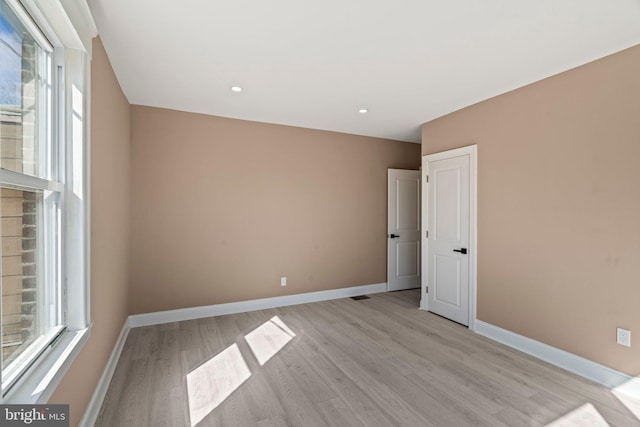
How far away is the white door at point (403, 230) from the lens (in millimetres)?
5062

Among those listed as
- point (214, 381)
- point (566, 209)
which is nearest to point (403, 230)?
point (566, 209)

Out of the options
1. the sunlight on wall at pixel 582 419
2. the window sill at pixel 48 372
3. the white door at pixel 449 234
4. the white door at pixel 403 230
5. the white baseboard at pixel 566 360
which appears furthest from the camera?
the white door at pixel 403 230

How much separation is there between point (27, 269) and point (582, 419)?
333 centimetres

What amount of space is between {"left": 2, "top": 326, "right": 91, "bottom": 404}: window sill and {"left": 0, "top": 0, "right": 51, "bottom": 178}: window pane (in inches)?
34.0

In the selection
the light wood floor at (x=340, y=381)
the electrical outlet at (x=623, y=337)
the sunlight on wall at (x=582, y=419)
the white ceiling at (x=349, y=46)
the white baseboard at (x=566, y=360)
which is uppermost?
the white ceiling at (x=349, y=46)

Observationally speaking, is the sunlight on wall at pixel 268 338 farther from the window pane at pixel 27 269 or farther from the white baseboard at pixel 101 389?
the window pane at pixel 27 269

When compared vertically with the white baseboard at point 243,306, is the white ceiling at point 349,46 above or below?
above

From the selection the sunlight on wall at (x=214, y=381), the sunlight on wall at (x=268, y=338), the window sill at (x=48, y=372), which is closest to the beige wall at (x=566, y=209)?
the sunlight on wall at (x=268, y=338)

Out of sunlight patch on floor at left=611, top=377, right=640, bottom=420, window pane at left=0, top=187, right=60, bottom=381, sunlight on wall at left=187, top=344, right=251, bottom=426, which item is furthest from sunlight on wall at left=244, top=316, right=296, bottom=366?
sunlight patch on floor at left=611, top=377, right=640, bottom=420

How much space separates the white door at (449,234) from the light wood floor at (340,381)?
36 cm

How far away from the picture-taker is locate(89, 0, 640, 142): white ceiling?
6.06 ft

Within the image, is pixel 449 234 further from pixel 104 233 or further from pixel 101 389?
pixel 101 389

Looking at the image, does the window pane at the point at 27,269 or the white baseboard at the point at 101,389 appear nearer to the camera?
the window pane at the point at 27,269

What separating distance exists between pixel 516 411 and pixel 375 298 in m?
2.66
